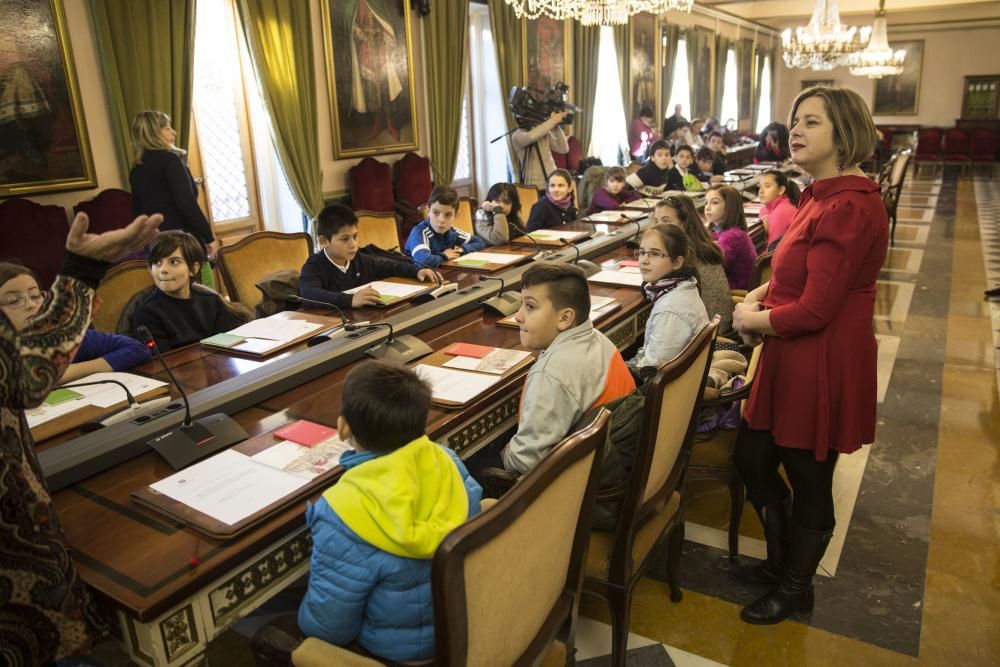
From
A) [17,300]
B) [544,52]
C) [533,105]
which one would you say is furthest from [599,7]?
[17,300]

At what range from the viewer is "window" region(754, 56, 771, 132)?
55.0 ft

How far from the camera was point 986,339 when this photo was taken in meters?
4.54

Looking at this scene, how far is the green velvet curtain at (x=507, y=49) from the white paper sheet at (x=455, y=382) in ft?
18.4

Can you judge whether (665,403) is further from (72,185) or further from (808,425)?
(72,185)

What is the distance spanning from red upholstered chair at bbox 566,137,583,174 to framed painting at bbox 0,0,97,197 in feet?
18.1

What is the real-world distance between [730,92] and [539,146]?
9760 mm

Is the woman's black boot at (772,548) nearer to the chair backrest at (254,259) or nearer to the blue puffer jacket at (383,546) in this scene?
the blue puffer jacket at (383,546)

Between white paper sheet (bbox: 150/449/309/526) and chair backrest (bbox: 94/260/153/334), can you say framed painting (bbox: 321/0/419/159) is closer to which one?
chair backrest (bbox: 94/260/153/334)

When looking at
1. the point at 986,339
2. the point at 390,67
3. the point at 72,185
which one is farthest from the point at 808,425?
the point at 390,67

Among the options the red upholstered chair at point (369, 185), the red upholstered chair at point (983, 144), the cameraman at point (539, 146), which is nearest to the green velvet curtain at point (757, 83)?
the red upholstered chair at point (983, 144)

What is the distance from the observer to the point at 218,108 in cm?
518

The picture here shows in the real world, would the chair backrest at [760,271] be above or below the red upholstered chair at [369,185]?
below

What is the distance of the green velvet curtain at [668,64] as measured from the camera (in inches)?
443

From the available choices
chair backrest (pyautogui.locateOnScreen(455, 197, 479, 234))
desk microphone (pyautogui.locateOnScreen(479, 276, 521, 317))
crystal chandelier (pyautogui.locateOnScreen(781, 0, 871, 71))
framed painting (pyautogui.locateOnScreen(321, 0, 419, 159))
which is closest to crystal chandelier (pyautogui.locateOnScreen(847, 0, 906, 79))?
crystal chandelier (pyautogui.locateOnScreen(781, 0, 871, 71))
